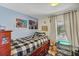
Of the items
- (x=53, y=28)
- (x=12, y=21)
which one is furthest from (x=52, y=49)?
(x=12, y=21)

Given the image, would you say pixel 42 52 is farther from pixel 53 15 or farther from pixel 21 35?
pixel 53 15

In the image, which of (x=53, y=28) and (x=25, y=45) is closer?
Result: (x=25, y=45)

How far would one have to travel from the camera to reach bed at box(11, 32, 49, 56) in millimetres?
Result: 1238

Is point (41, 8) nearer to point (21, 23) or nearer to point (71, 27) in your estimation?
point (21, 23)

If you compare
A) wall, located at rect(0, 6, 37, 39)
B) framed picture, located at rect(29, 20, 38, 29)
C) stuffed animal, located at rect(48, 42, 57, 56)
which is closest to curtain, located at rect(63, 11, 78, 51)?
stuffed animal, located at rect(48, 42, 57, 56)

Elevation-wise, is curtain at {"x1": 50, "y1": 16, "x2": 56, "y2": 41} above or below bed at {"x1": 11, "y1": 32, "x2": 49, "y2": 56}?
above

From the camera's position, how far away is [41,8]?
1339 millimetres

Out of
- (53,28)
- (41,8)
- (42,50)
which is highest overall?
(41,8)

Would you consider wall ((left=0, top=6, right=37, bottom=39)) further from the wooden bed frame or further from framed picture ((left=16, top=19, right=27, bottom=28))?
the wooden bed frame

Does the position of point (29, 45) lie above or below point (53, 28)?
below

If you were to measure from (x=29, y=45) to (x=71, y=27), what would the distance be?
0.59m

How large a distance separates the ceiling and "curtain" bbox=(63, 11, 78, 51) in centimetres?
9

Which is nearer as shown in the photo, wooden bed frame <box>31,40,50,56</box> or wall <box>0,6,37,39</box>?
wall <box>0,6,37,39</box>

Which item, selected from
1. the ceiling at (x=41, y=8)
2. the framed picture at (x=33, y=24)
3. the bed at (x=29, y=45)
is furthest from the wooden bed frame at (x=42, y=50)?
the ceiling at (x=41, y=8)
